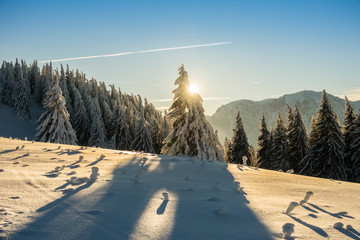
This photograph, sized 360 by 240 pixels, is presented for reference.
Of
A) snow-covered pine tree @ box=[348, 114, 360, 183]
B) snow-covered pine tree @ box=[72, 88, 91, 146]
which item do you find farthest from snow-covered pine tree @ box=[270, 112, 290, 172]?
snow-covered pine tree @ box=[72, 88, 91, 146]

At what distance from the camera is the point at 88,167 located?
4.57 metres

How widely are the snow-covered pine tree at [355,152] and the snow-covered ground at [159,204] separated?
2637cm

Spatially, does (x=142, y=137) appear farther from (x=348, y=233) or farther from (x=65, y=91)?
(x=348, y=233)

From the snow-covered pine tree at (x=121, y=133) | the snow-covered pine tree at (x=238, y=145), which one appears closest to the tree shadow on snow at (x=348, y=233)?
the snow-covered pine tree at (x=238, y=145)

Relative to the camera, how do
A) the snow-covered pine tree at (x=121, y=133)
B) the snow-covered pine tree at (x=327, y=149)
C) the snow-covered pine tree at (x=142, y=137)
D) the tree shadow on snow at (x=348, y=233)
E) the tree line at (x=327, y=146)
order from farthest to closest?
the snow-covered pine tree at (x=121, y=133)
the snow-covered pine tree at (x=142, y=137)
the tree line at (x=327, y=146)
the snow-covered pine tree at (x=327, y=149)
the tree shadow on snow at (x=348, y=233)

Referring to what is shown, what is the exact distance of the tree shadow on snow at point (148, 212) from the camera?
6.75 feet

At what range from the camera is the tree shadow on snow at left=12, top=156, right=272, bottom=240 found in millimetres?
2057

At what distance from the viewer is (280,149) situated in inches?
1332

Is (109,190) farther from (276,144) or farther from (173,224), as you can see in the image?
(276,144)

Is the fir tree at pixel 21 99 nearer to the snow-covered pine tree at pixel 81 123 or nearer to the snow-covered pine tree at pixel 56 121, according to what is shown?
the snow-covered pine tree at pixel 81 123

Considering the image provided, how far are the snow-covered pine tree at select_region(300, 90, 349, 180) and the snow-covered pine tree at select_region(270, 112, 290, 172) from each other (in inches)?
240

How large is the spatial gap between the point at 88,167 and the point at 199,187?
2.27m

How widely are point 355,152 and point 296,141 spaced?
816cm

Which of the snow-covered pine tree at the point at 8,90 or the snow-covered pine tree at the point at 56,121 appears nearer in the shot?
the snow-covered pine tree at the point at 56,121
